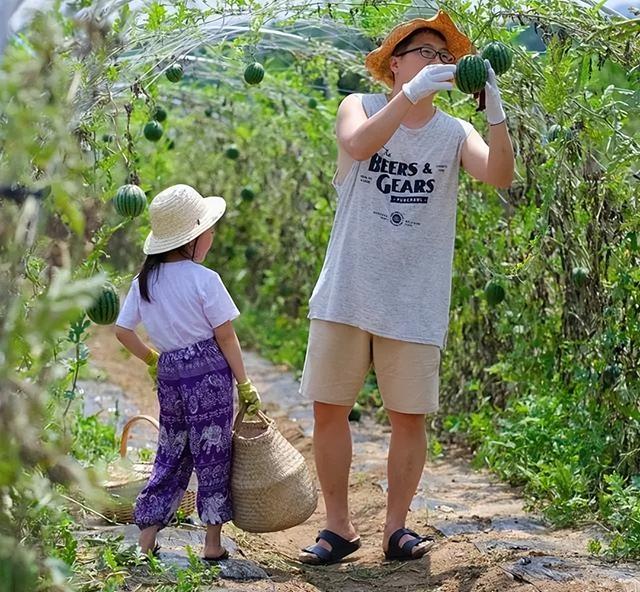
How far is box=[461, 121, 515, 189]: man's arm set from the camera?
369 centimetres

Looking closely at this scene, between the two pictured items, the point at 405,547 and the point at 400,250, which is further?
the point at 405,547

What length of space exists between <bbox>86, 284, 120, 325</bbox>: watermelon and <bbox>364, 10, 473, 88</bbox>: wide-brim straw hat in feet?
3.86

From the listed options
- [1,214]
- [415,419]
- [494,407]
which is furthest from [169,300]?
[494,407]

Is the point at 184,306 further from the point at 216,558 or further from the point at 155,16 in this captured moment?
the point at 155,16

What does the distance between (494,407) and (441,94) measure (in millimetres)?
1594

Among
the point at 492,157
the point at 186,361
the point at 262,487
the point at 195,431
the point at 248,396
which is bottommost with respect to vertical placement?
the point at 262,487

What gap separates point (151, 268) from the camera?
384 centimetres

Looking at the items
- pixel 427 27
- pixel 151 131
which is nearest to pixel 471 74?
pixel 427 27

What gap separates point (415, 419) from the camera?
12.9 ft

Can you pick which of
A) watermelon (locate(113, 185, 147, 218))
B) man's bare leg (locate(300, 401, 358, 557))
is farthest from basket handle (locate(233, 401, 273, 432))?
watermelon (locate(113, 185, 147, 218))

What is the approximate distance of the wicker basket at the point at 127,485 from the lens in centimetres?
423

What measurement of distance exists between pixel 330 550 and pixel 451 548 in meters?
0.41

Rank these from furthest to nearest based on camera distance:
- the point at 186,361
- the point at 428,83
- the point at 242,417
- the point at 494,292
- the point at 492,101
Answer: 1. the point at 494,292
2. the point at 242,417
3. the point at 186,361
4. the point at 492,101
5. the point at 428,83

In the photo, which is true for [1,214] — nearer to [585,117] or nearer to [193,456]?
[193,456]
